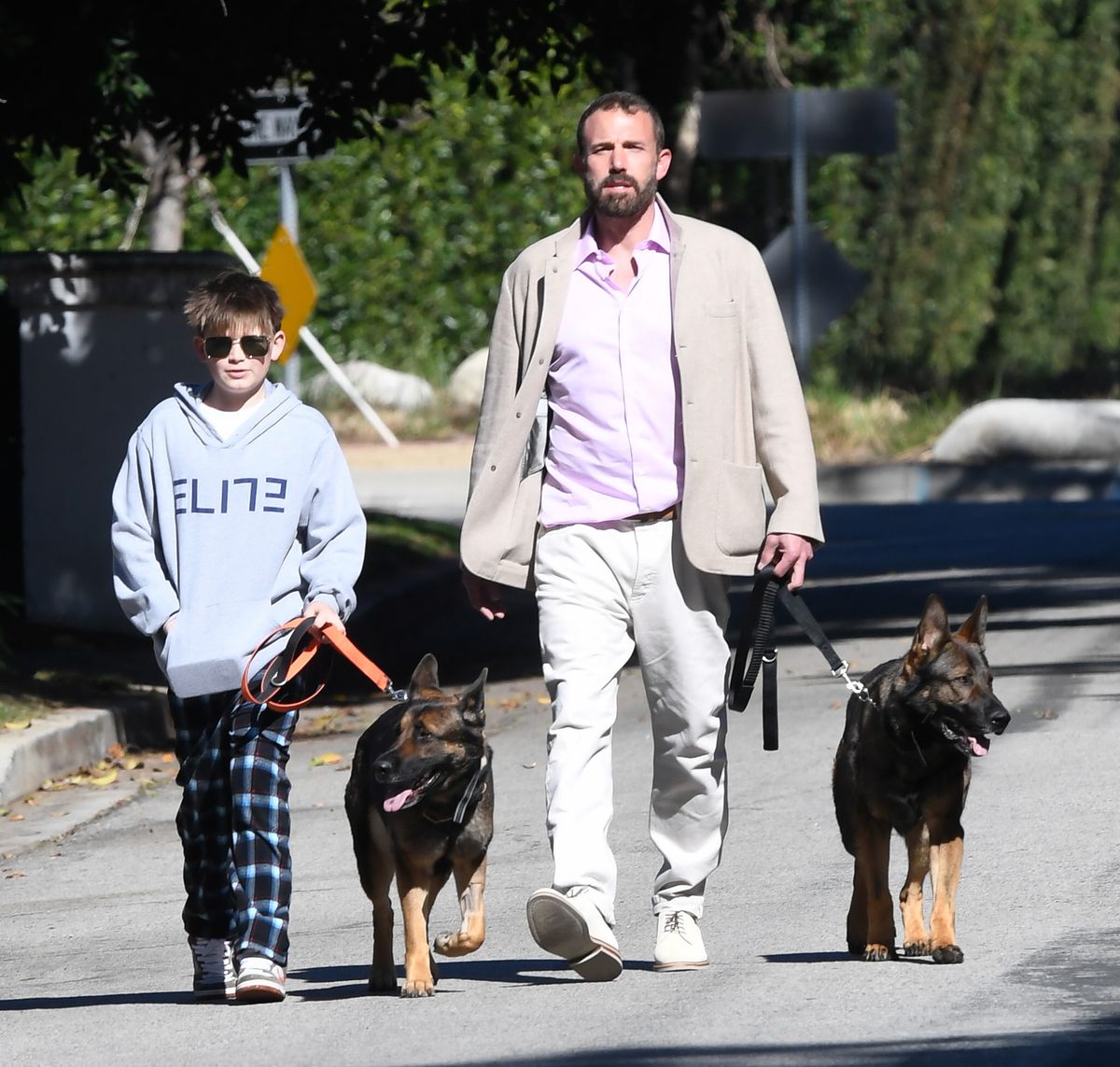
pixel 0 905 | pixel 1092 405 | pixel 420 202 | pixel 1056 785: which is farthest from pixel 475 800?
pixel 420 202

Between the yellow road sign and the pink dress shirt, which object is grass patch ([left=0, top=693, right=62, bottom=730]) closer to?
the pink dress shirt

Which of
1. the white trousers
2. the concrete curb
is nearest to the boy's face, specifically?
the white trousers

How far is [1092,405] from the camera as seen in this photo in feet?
74.0

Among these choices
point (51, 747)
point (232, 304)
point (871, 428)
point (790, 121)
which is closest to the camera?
point (232, 304)

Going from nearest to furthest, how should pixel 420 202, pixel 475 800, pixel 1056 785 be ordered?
pixel 475 800 < pixel 1056 785 < pixel 420 202

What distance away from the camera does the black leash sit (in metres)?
5.77

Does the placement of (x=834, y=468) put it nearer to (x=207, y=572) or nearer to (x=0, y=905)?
(x=0, y=905)

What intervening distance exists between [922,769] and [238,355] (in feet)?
6.12

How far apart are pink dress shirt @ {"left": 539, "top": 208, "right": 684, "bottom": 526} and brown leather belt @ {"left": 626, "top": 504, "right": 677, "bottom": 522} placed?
16 millimetres

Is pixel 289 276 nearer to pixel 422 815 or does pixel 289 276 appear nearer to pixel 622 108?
pixel 622 108

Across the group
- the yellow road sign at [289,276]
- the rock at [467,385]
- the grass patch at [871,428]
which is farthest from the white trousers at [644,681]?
the rock at [467,385]

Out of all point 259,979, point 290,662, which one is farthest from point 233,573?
point 259,979

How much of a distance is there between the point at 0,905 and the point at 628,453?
9.46ft

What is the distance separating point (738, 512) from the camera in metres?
5.74
